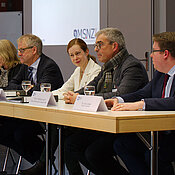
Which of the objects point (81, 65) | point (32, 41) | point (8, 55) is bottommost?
point (81, 65)

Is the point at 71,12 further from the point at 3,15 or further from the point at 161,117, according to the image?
the point at 161,117

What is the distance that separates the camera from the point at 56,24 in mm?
5633

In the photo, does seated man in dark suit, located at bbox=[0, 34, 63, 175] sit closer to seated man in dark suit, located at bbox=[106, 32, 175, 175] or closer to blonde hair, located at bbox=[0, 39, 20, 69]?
blonde hair, located at bbox=[0, 39, 20, 69]

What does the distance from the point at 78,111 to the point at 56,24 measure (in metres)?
3.97

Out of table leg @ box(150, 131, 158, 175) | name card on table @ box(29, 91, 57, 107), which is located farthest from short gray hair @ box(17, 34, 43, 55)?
table leg @ box(150, 131, 158, 175)

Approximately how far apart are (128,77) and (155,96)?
1.22 feet

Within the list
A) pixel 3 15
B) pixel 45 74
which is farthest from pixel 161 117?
pixel 3 15

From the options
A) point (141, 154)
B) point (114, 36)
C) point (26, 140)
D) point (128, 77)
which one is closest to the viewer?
point (141, 154)

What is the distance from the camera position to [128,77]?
8.83 feet

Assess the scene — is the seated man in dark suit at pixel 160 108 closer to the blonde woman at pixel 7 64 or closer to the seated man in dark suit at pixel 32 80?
the seated man in dark suit at pixel 32 80

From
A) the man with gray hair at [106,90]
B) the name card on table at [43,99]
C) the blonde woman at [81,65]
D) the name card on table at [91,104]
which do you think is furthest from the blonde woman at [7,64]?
the name card on table at [91,104]

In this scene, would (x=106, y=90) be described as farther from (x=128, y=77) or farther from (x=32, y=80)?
(x=32, y=80)

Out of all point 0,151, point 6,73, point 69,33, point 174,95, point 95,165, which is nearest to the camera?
point 174,95

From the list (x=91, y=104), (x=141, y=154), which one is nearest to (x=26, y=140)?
(x=141, y=154)
